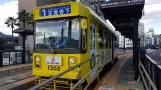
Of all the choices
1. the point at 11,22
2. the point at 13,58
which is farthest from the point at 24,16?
the point at 13,58

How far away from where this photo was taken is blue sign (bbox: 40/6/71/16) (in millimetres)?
7320

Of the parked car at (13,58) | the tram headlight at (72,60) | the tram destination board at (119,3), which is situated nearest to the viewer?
the tram headlight at (72,60)

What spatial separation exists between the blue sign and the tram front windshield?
11.0 inches

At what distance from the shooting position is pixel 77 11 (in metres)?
7.09

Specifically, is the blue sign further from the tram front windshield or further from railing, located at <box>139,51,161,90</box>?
railing, located at <box>139,51,161,90</box>

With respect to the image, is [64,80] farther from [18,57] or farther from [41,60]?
[18,57]

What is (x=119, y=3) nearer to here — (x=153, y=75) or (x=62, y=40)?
(x=62, y=40)

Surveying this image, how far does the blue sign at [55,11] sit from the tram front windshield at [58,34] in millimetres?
281

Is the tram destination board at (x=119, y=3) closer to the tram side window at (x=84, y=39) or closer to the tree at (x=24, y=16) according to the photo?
the tram side window at (x=84, y=39)

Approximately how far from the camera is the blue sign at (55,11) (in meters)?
7.32

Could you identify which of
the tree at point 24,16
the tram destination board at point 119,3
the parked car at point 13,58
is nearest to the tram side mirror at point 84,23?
the tram destination board at point 119,3

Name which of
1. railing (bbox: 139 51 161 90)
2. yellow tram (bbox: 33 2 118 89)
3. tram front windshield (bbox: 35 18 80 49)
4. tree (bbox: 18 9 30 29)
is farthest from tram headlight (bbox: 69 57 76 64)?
tree (bbox: 18 9 30 29)

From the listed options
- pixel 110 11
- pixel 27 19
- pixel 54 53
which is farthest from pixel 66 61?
pixel 27 19

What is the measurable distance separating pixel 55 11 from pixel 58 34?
2.78 ft
